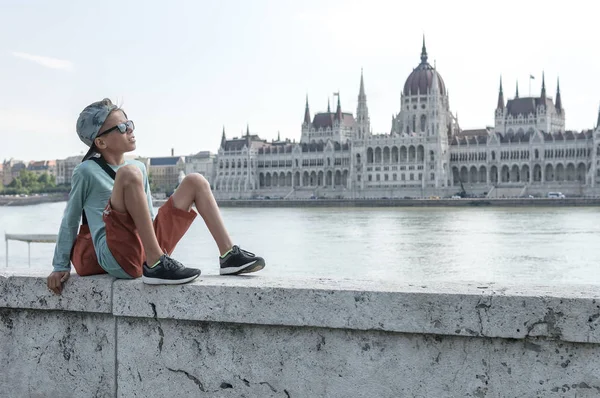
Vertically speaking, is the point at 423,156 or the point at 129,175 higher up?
the point at 423,156

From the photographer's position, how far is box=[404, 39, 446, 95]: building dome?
293ft

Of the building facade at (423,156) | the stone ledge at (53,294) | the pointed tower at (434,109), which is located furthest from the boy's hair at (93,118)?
the pointed tower at (434,109)

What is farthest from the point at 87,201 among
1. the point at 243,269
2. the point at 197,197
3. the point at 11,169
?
the point at 11,169

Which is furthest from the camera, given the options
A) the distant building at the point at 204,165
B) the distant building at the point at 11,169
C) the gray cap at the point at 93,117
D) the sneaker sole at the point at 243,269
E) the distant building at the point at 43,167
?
the distant building at the point at 11,169

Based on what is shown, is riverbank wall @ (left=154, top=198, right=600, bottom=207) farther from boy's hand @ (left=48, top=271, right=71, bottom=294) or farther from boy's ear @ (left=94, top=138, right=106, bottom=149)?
boy's hand @ (left=48, top=271, right=71, bottom=294)

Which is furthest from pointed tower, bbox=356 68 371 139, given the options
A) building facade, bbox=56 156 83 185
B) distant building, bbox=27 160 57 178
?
distant building, bbox=27 160 57 178

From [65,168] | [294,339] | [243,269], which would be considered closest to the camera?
[294,339]

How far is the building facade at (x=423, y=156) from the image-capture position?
77625 mm

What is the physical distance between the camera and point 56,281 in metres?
2.97

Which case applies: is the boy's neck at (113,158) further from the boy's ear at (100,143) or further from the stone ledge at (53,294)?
the stone ledge at (53,294)

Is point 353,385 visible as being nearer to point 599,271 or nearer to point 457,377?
point 457,377

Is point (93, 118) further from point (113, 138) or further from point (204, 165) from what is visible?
point (204, 165)

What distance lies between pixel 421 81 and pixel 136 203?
293ft

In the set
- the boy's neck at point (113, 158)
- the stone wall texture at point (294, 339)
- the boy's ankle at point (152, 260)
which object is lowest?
the stone wall texture at point (294, 339)
